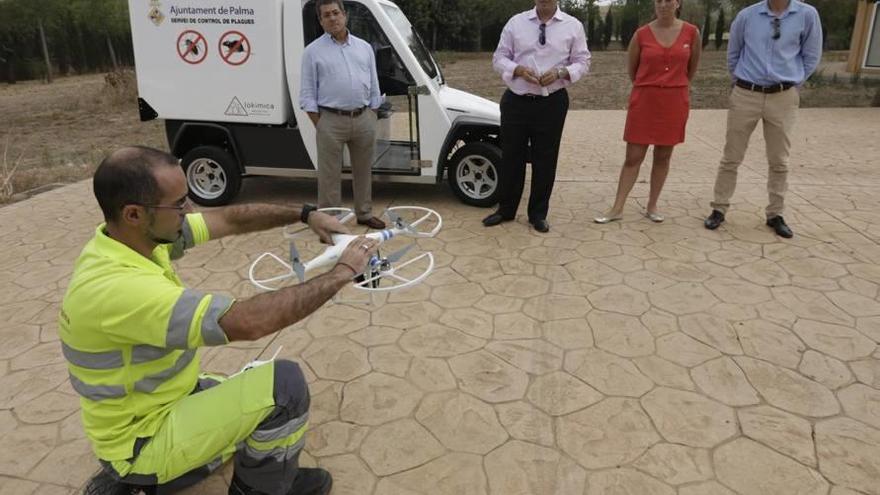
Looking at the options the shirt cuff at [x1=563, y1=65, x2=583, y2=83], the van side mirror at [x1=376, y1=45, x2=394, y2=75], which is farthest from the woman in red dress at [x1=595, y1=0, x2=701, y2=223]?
the van side mirror at [x1=376, y1=45, x2=394, y2=75]

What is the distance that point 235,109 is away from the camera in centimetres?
536

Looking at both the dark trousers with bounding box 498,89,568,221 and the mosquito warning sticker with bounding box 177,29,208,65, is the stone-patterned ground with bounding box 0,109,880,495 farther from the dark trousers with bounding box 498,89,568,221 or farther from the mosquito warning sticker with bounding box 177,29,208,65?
the mosquito warning sticker with bounding box 177,29,208,65

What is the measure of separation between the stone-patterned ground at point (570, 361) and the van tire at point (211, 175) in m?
1.02

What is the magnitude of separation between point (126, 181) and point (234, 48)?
3873mm

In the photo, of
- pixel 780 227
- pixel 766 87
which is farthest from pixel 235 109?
Result: pixel 780 227

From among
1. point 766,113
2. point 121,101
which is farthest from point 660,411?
point 121,101

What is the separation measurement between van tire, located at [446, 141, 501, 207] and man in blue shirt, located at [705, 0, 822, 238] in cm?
198

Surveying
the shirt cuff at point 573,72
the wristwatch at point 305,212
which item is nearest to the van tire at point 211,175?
the shirt cuff at point 573,72

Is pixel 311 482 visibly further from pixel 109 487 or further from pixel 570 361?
pixel 570 361

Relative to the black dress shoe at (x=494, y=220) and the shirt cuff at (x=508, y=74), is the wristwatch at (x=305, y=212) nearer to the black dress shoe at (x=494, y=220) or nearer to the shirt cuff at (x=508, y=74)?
the shirt cuff at (x=508, y=74)

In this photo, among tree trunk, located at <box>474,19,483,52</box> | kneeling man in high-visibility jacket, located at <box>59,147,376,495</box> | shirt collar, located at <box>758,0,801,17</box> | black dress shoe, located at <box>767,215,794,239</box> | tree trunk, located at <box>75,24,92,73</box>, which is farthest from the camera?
tree trunk, located at <box>474,19,483,52</box>

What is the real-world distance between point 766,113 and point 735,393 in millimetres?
2675

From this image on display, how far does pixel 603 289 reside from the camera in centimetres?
396

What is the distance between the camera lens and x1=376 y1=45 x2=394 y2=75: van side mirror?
527cm
